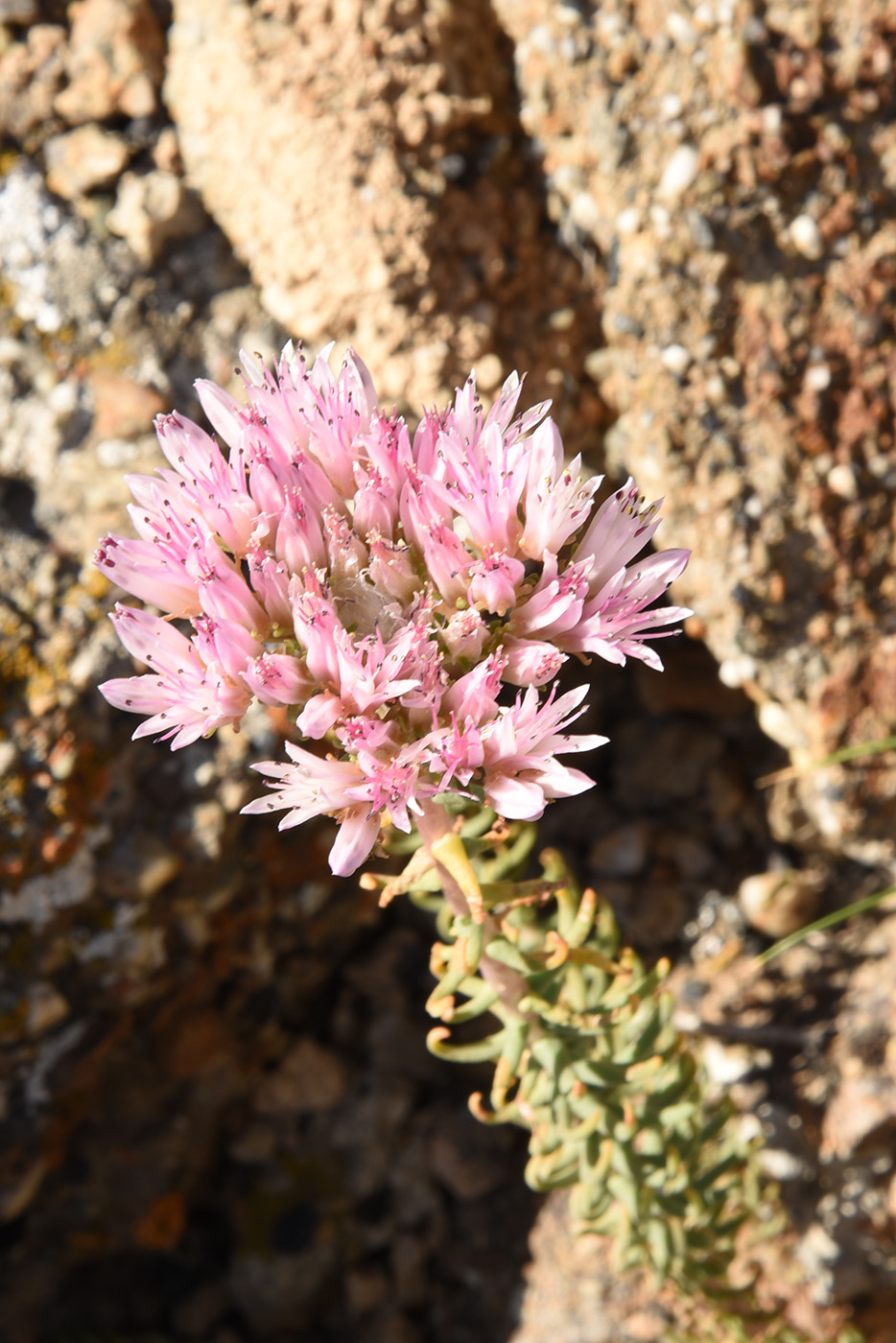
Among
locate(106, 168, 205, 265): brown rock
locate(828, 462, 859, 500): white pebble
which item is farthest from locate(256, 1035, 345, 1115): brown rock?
locate(106, 168, 205, 265): brown rock

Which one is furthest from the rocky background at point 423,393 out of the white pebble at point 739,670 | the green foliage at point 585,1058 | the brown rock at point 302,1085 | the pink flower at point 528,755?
the pink flower at point 528,755

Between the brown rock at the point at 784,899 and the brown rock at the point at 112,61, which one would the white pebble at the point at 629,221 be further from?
the brown rock at the point at 784,899

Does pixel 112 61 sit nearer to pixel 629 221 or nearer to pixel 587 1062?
pixel 629 221

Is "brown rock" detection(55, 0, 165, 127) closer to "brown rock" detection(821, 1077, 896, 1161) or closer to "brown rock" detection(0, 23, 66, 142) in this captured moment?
"brown rock" detection(0, 23, 66, 142)

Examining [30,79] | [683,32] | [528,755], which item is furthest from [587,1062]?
[30,79]

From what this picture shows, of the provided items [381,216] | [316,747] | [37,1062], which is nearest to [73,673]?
[316,747]

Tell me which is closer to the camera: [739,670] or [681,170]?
[681,170]
